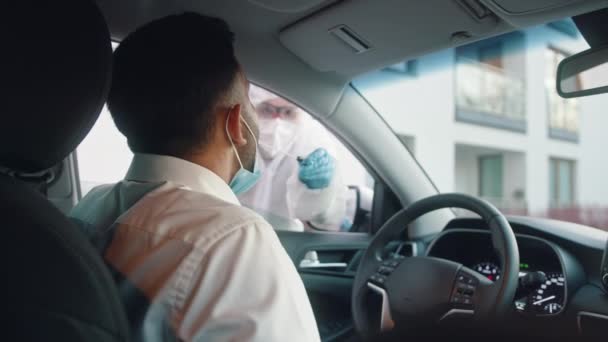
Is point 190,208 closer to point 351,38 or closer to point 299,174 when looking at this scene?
point 351,38

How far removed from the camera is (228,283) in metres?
1.08

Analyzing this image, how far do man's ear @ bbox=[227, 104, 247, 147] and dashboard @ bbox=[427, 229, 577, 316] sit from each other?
→ 1.00m

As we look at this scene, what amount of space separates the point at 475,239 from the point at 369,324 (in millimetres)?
570

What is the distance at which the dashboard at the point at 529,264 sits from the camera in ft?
6.78

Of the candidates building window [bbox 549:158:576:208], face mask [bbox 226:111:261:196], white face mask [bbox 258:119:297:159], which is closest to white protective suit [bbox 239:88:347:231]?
white face mask [bbox 258:119:297:159]

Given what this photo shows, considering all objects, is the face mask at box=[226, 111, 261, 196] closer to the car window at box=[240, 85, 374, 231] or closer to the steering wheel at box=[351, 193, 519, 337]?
the steering wheel at box=[351, 193, 519, 337]

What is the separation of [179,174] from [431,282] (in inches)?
42.4

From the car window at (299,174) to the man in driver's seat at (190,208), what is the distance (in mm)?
1122

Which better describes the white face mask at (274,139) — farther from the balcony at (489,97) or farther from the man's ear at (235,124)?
the balcony at (489,97)

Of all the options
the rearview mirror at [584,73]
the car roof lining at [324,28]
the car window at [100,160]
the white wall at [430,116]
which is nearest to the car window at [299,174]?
the car roof lining at [324,28]

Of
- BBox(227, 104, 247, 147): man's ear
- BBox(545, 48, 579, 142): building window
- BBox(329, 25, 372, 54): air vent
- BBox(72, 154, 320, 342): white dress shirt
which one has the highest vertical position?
BBox(545, 48, 579, 142): building window

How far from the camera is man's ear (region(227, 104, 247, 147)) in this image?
1.48 meters

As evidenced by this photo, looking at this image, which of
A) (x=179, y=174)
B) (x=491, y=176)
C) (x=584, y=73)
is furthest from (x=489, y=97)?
(x=179, y=174)

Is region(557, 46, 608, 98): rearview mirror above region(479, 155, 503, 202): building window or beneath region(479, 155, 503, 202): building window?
above
